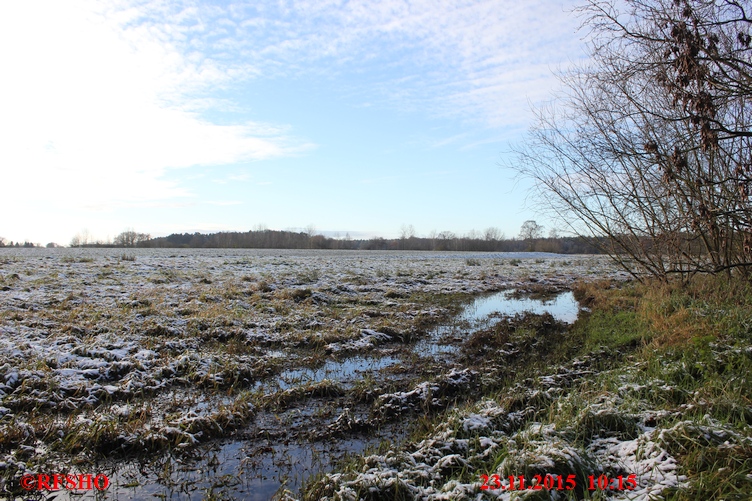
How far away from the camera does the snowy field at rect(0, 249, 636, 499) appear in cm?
429

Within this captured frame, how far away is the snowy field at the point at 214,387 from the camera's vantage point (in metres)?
4.29

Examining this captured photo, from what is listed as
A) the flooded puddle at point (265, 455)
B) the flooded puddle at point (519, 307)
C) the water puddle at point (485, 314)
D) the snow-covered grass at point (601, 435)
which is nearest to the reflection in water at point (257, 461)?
the flooded puddle at point (265, 455)

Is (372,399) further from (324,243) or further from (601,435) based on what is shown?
(324,243)

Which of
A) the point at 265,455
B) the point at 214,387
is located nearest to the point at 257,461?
the point at 265,455

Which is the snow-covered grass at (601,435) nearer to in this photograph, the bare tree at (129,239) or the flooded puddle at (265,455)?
the flooded puddle at (265,455)

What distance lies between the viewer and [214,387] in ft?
21.9

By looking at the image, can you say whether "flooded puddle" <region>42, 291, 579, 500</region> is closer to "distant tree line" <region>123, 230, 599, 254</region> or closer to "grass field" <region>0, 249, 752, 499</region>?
"grass field" <region>0, 249, 752, 499</region>

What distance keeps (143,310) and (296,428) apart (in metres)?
7.65

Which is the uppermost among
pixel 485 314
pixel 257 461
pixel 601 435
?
pixel 601 435

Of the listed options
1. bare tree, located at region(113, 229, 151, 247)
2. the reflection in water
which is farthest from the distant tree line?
the reflection in water

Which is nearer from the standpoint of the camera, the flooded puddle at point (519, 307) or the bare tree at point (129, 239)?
the flooded puddle at point (519, 307)

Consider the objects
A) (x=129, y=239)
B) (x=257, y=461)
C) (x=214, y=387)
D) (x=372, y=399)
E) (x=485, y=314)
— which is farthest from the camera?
(x=129, y=239)

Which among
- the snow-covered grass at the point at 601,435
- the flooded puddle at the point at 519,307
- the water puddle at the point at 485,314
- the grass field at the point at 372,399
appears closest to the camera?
the snow-covered grass at the point at 601,435

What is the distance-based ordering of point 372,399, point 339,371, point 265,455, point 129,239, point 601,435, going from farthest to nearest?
point 129,239, point 339,371, point 372,399, point 265,455, point 601,435
